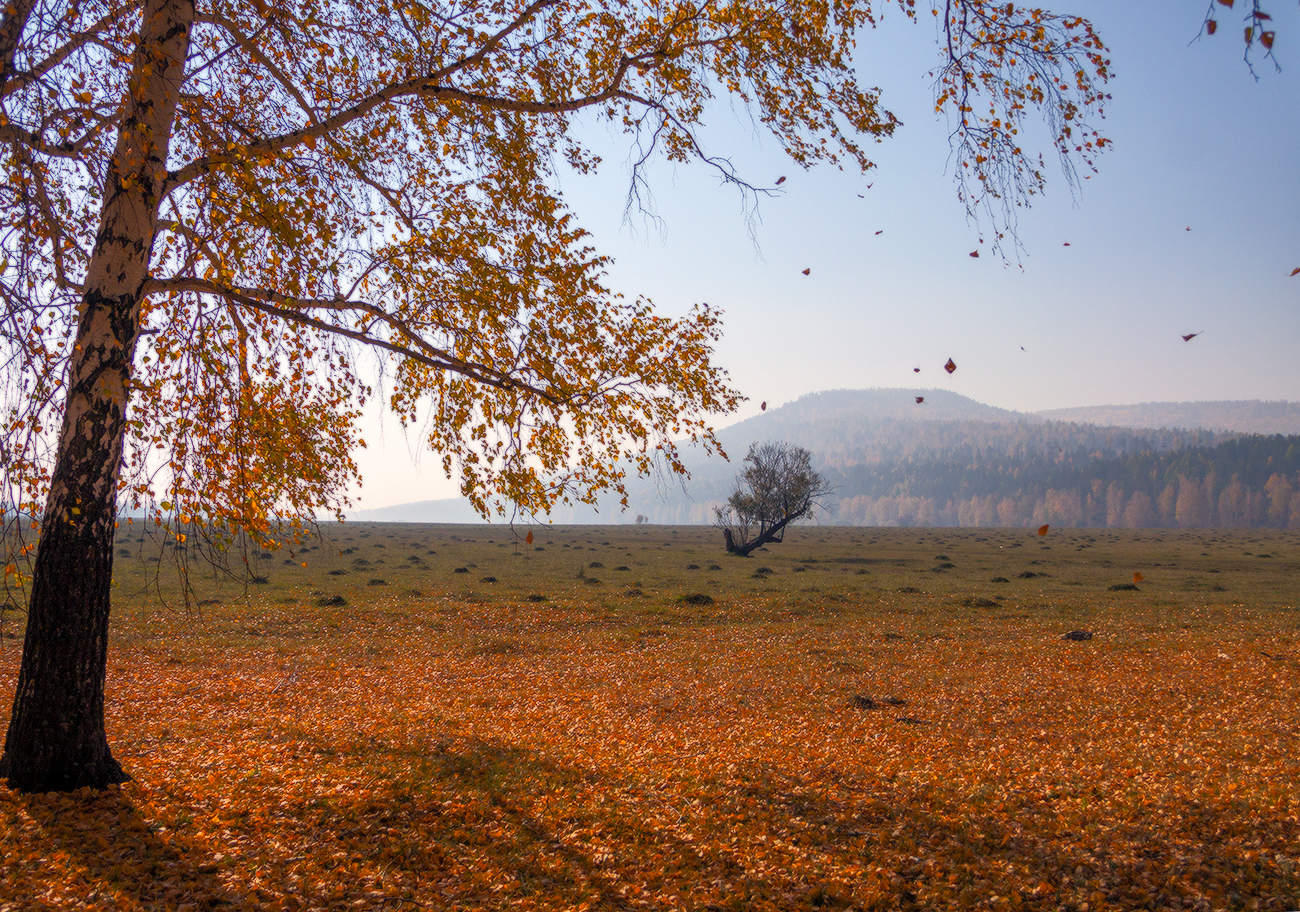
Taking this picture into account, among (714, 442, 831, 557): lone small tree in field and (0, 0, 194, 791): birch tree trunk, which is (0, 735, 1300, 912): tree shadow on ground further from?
(714, 442, 831, 557): lone small tree in field

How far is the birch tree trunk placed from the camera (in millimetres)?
7945

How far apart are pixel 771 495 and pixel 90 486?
52252 millimetres

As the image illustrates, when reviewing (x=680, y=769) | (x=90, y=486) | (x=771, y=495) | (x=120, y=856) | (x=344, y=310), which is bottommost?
(x=680, y=769)

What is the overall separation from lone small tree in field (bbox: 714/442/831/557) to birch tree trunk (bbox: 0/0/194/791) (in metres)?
49.6

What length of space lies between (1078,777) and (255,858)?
9698 mm

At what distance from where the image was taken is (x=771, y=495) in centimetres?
5784

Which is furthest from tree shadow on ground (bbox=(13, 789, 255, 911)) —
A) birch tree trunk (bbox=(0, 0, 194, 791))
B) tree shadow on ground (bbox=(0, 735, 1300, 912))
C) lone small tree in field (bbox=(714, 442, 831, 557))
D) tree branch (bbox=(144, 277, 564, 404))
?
lone small tree in field (bbox=(714, 442, 831, 557))

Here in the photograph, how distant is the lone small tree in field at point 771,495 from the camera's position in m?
57.2

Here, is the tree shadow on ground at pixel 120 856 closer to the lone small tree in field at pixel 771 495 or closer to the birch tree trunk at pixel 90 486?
the birch tree trunk at pixel 90 486

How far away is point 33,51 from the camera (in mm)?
6887

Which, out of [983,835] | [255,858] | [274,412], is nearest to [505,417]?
[274,412]

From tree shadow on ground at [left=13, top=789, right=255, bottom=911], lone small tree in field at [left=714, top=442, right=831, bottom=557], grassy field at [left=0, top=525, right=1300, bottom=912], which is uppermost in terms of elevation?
lone small tree in field at [left=714, top=442, right=831, bottom=557]

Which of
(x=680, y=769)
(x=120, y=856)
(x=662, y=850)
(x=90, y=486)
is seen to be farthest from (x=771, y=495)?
(x=120, y=856)

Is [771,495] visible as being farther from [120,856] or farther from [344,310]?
[120,856]
